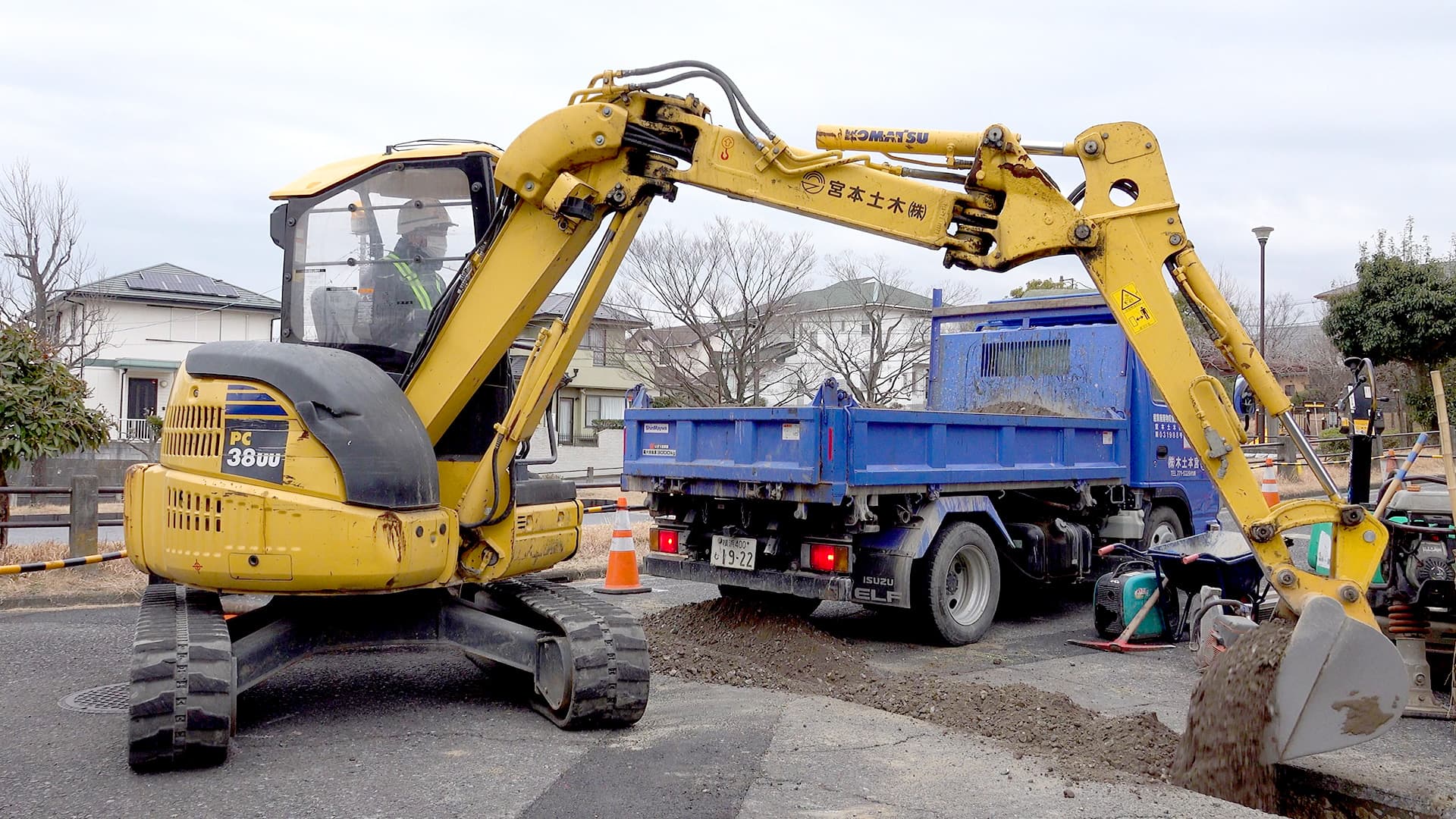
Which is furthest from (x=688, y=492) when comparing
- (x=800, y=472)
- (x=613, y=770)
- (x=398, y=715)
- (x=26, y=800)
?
(x=26, y=800)

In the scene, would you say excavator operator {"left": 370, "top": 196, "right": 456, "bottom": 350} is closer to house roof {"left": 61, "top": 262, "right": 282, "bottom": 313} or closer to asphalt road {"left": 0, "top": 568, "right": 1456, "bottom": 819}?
asphalt road {"left": 0, "top": 568, "right": 1456, "bottom": 819}

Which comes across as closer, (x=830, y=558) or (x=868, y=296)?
(x=830, y=558)

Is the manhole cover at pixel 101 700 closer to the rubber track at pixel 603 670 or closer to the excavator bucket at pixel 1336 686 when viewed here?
the rubber track at pixel 603 670

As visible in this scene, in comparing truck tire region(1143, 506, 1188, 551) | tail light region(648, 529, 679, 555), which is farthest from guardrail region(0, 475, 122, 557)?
truck tire region(1143, 506, 1188, 551)

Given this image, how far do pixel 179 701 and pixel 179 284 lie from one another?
3452cm

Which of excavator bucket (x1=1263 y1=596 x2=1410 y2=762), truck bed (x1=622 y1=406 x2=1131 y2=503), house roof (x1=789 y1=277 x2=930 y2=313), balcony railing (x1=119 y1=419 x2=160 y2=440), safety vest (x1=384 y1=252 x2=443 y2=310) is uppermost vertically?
house roof (x1=789 y1=277 x2=930 y2=313)

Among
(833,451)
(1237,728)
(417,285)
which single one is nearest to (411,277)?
(417,285)

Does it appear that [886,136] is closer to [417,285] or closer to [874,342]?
[417,285]

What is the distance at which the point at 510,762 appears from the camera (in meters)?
5.26

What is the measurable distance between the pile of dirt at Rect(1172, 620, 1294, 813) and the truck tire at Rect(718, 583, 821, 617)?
386 cm

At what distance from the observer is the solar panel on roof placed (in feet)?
113

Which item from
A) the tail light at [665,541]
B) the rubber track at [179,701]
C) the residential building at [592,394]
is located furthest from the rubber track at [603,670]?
the residential building at [592,394]

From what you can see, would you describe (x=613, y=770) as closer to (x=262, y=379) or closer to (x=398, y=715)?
(x=398, y=715)

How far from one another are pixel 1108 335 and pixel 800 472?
4.36 metres
